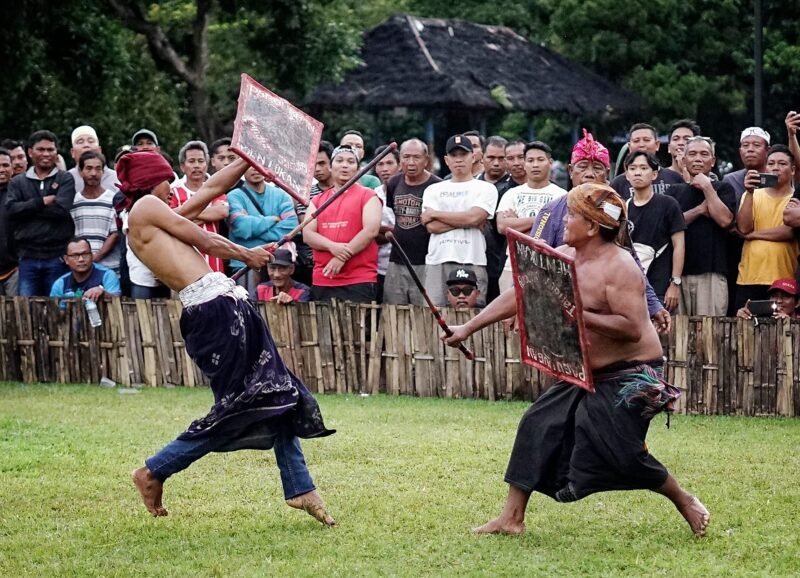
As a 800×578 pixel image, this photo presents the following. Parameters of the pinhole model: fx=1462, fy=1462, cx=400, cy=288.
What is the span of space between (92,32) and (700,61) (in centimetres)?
1592

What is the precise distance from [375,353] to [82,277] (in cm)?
306

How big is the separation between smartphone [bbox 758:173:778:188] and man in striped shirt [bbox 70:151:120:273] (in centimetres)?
612

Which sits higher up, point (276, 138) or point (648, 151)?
point (276, 138)

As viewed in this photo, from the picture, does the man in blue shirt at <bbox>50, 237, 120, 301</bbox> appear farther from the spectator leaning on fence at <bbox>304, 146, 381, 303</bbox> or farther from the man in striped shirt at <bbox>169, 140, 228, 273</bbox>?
the spectator leaning on fence at <bbox>304, 146, 381, 303</bbox>

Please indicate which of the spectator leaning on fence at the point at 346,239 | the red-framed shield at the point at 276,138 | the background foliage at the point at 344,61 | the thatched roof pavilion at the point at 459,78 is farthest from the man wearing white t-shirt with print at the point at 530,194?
the thatched roof pavilion at the point at 459,78

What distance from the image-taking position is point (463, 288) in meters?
12.9

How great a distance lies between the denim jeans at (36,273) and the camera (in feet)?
47.2

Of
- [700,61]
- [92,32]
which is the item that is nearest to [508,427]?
[92,32]

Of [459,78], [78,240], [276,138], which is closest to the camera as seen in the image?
[276,138]

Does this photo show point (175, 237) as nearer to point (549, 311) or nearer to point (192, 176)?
point (549, 311)

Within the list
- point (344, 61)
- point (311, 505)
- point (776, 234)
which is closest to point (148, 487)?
point (311, 505)

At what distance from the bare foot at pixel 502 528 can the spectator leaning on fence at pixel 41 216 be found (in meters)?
7.74

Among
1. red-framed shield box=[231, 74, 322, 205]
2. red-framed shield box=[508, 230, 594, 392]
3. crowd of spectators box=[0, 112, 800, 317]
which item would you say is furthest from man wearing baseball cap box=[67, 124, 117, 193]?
red-framed shield box=[508, 230, 594, 392]

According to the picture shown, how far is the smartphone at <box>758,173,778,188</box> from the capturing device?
12.1m
